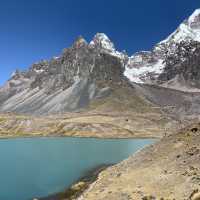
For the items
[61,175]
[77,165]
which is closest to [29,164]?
[77,165]

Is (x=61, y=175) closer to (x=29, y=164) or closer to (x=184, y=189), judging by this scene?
(x=29, y=164)

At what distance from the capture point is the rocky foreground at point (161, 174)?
42.6 metres

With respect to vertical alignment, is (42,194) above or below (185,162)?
below

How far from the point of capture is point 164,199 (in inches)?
1577

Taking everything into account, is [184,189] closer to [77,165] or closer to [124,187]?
[124,187]

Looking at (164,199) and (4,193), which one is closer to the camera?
(164,199)

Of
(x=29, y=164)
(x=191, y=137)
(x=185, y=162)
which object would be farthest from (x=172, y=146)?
(x=29, y=164)

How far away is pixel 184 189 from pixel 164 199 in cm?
275

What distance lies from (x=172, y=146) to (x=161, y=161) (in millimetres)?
4672

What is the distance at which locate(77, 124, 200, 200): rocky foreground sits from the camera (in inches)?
1676

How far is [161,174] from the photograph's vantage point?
5016cm

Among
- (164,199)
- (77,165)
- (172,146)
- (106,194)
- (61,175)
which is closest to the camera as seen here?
(164,199)

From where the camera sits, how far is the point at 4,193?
69.3 meters

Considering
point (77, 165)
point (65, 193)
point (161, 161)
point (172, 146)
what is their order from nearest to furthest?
point (161, 161)
point (172, 146)
point (65, 193)
point (77, 165)
